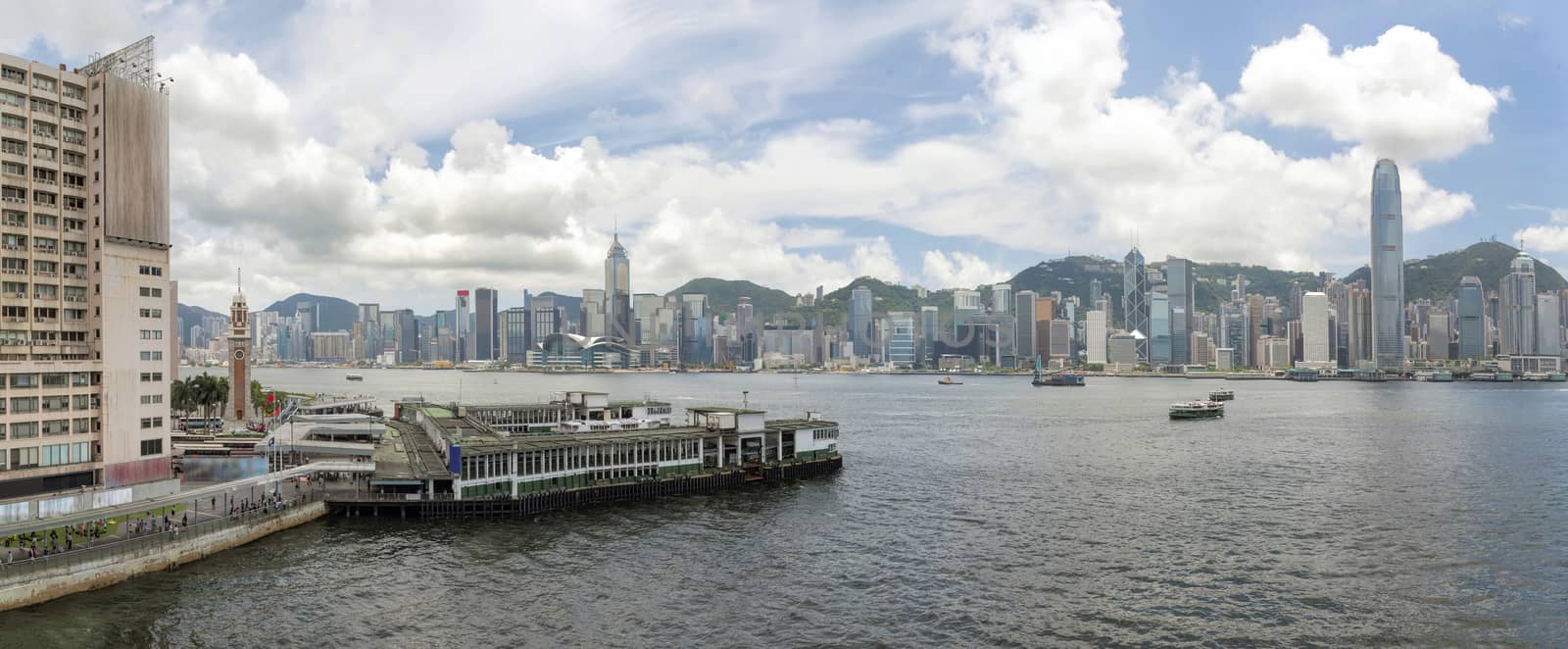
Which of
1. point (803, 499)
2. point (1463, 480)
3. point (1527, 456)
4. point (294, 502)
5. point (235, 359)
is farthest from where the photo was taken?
point (235, 359)

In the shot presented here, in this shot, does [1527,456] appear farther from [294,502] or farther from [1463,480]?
[294,502]

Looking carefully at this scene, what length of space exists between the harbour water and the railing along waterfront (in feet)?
6.04

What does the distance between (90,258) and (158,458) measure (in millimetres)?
16964

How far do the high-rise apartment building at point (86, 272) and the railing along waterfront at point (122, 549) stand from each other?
10305 millimetres

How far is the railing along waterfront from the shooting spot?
48.4 meters

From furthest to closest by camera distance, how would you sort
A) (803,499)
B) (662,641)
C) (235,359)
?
(235,359) < (803,499) < (662,641)

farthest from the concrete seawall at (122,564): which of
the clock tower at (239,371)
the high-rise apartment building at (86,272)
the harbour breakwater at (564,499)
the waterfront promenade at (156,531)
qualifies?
the clock tower at (239,371)

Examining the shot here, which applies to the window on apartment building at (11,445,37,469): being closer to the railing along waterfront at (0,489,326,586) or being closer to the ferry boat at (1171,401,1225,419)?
the railing along waterfront at (0,489,326,586)

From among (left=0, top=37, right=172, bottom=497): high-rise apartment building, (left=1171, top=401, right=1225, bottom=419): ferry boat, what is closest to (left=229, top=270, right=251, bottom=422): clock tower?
(left=0, top=37, right=172, bottom=497): high-rise apartment building

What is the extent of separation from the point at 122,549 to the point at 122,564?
87cm

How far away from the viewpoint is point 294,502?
7125cm

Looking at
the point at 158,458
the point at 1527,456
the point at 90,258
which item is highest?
the point at 90,258

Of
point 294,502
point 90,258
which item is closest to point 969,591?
point 294,502

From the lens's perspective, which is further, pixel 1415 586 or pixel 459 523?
pixel 459 523
